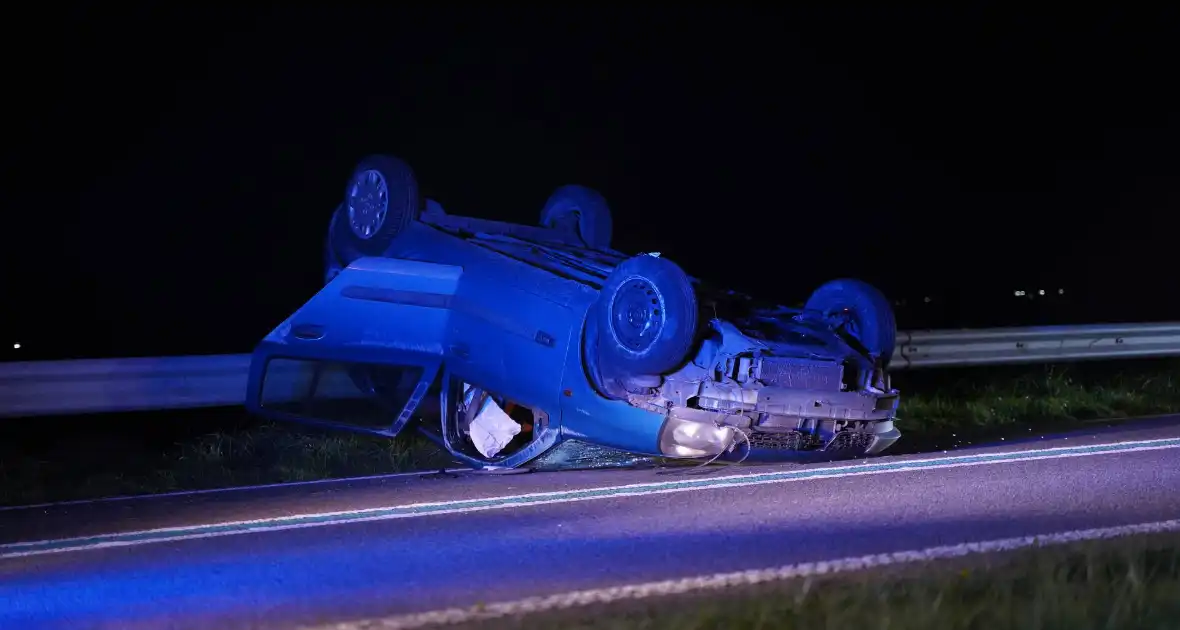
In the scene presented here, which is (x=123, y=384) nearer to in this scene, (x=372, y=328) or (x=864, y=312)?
(x=372, y=328)

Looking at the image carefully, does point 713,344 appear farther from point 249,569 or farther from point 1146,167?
point 1146,167

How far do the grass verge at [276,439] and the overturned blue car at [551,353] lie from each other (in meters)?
0.25

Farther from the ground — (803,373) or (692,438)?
(803,373)

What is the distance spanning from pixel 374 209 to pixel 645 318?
10.3ft

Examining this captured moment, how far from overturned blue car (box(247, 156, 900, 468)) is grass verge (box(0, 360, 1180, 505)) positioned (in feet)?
0.81

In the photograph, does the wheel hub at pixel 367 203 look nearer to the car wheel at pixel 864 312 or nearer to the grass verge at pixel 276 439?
the grass verge at pixel 276 439

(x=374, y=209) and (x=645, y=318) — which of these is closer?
(x=645, y=318)

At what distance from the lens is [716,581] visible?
4.70m

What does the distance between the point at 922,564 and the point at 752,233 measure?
18.5m

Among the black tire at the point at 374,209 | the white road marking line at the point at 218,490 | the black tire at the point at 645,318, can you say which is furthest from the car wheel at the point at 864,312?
the black tire at the point at 374,209

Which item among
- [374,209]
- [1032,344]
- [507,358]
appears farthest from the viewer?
[1032,344]

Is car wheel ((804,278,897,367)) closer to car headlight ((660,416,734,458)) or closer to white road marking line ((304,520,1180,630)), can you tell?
car headlight ((660,416,734,458))

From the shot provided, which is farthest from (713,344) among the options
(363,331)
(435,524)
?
(363,331)

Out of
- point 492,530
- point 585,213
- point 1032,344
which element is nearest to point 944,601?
point 492,530
